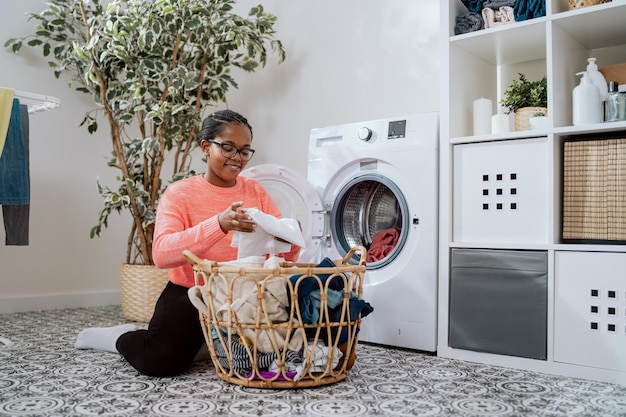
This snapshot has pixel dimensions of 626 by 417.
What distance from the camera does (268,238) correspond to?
1771mm

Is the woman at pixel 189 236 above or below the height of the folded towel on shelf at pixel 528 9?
below

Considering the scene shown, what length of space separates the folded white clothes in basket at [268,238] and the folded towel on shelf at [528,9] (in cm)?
106

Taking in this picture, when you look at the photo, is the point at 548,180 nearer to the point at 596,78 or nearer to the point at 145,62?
the point at 596,78

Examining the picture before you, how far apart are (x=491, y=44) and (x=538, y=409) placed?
4.26 feet

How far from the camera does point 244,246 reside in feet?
5.76

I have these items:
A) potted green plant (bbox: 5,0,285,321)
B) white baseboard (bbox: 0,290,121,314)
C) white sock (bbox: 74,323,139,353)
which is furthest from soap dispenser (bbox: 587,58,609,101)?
white baseboard (bbox: 0,290,121,314)

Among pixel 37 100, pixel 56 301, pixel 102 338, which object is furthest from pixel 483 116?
pixel 56 301

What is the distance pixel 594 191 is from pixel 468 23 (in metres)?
0.75

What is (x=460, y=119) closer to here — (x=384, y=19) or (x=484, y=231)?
(x=484, y=231)

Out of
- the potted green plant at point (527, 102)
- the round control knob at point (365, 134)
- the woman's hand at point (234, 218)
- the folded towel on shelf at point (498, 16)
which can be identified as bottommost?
the woman's hand at point (234, 218)

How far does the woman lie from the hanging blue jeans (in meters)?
0.53

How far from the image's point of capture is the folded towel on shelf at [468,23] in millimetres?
2076

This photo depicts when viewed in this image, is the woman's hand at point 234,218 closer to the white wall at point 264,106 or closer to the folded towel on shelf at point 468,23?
the folded towel on shelf at point 468,23

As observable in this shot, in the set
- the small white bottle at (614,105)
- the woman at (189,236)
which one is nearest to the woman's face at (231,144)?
the woman at (189,236)
